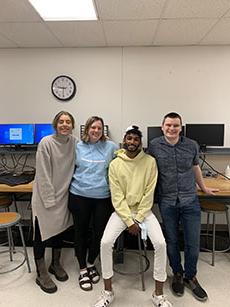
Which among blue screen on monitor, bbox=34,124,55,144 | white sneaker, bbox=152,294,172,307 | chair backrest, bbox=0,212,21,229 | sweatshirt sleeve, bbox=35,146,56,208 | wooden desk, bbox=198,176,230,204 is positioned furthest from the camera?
blue screen on monitor, bbox=34,124,55,144

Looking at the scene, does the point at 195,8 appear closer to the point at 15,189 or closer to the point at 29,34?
the point at 29,34

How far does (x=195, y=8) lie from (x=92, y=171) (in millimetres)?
1700

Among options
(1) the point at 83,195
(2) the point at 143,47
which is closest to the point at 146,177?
(1) the point at 83,195

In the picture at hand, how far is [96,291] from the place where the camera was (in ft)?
7.09

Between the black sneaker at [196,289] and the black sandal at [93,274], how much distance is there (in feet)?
2.62

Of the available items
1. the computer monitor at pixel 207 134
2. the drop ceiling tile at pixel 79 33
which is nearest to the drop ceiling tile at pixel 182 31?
the drop ceiling tile at pixel 79 33

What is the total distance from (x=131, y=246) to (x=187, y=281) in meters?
0.82

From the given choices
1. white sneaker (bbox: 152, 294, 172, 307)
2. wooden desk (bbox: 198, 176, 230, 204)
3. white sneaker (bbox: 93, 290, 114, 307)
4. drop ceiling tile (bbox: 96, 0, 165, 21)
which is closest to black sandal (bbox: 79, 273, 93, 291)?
white sneaker (bbox: 93, 290, 114, 307)

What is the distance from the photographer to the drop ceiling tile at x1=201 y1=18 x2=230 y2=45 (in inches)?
99.7

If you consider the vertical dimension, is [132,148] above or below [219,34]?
below

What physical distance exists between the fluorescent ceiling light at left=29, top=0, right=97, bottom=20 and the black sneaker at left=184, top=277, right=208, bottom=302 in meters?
2.56

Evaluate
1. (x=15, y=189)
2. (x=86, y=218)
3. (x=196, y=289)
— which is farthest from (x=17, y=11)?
(x=196, y=289)

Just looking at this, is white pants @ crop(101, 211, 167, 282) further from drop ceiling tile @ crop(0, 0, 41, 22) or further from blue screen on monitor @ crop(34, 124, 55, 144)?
drop ceiling tile @ crop(0, 0, 41, 22)

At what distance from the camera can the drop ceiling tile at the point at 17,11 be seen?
2123mm
